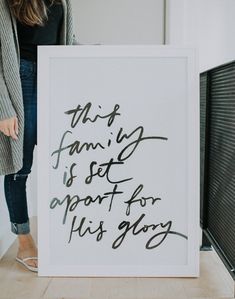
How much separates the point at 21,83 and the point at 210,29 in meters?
1.25

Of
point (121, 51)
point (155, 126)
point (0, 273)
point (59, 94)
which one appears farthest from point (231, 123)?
point (0, 273)

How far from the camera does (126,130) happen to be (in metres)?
1.53

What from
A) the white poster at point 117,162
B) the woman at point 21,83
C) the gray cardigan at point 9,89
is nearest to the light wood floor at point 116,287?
the white poster at point 117,162

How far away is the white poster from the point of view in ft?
4.98

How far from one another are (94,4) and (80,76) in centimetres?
97

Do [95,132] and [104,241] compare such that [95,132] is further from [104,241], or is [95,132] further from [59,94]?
[104,241]

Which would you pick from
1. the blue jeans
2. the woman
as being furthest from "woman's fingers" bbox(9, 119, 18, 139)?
the blue jeans

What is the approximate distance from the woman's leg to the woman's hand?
117 mm

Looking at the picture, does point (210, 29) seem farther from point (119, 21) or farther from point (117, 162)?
point (117, 162)

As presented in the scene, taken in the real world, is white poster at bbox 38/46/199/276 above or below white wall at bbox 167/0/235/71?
below

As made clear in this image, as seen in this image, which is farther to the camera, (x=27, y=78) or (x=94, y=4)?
(x=94, y=4)

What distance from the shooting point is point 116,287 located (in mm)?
1476

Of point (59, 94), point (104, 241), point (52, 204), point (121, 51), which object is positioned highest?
point (121, 51)

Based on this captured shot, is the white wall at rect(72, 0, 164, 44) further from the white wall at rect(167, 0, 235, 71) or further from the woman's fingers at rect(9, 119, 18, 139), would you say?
the woman's fingers at rect(9, 119, 18, 139)
